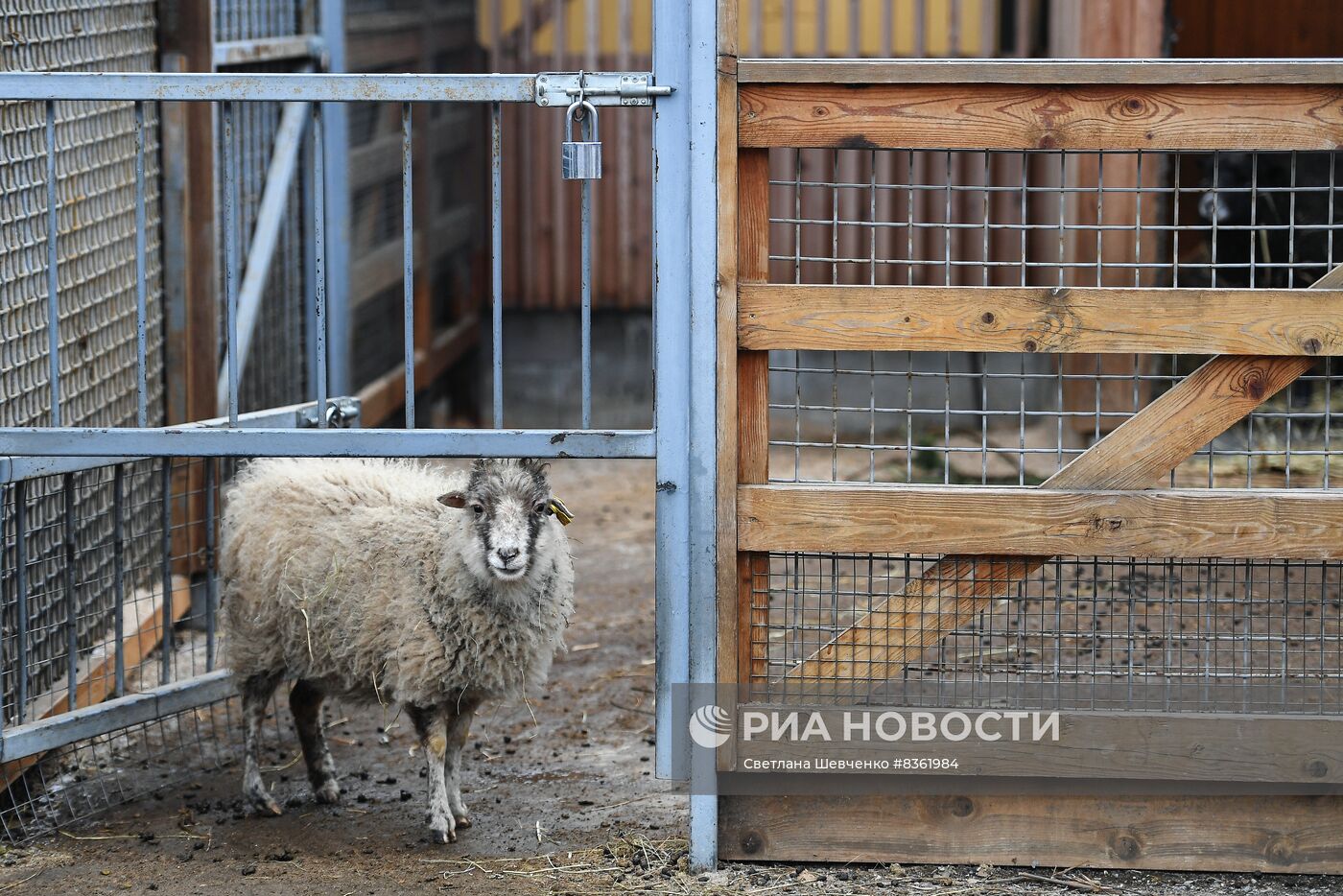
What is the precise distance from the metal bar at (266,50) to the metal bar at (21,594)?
2.79 meters

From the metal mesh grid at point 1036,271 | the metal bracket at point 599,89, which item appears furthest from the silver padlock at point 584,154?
the metal mesh grid at point 1036,271

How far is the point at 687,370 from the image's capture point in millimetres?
4184

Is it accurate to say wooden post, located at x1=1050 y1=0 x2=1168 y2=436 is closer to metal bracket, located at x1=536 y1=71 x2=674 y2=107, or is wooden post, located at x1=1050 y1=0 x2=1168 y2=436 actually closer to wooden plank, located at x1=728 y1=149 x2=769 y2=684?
wooden plank, located at x1=728 y1=149 x2=769 y2=684

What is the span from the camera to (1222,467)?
8727 mm

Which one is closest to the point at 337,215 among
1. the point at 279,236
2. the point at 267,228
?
the point at 279,236

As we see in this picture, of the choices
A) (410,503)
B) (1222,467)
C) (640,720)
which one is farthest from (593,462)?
(410,503)

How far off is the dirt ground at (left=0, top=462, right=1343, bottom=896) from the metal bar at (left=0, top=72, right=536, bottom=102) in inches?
68.6

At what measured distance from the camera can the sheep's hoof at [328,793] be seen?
5.16m

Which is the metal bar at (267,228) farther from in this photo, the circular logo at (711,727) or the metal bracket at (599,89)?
the circular logo at (711,727)

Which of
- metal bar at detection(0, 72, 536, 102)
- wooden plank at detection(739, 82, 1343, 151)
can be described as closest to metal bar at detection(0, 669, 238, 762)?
metal bar at detection(0, 72, 536, 102)

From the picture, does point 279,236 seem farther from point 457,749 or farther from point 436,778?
point 436,778

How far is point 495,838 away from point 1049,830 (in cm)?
167

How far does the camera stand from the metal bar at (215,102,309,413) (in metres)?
7.10

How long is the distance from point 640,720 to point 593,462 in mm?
4703
